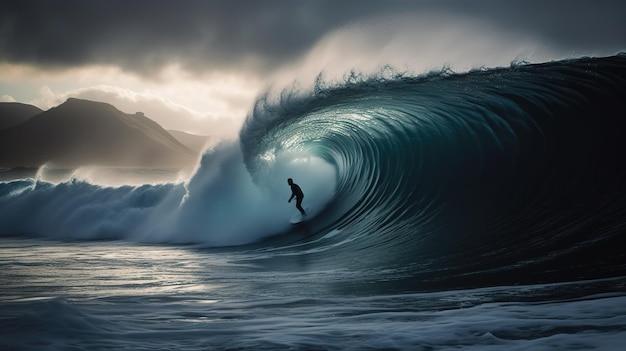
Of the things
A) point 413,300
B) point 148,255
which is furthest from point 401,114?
point 413,300

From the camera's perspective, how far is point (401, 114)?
1353 cm

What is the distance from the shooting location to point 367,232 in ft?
32.7

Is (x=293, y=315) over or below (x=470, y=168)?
below

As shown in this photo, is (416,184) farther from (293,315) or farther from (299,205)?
(293,315)

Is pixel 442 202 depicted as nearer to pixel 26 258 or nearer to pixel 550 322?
pixel 550 322

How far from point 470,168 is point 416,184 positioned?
142 cm

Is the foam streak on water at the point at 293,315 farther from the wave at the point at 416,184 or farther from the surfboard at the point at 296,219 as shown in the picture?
the surfboard at the point at 296,219

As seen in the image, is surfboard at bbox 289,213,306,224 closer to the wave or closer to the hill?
the wave

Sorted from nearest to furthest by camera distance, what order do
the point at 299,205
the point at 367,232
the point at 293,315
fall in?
the point at 293,315 → the point at 367,232 → the point at 299,205

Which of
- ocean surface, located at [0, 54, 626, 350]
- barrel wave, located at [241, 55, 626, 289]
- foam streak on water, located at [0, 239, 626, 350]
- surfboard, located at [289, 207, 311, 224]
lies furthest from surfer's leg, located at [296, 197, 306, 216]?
foam streak on water, located at [0, 239, 626, 350]

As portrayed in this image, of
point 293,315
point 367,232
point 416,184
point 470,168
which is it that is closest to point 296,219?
point 416,184

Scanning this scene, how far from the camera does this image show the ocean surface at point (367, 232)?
3.69 meters

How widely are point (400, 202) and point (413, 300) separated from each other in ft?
21.3

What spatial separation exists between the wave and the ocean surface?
46 millimetres
